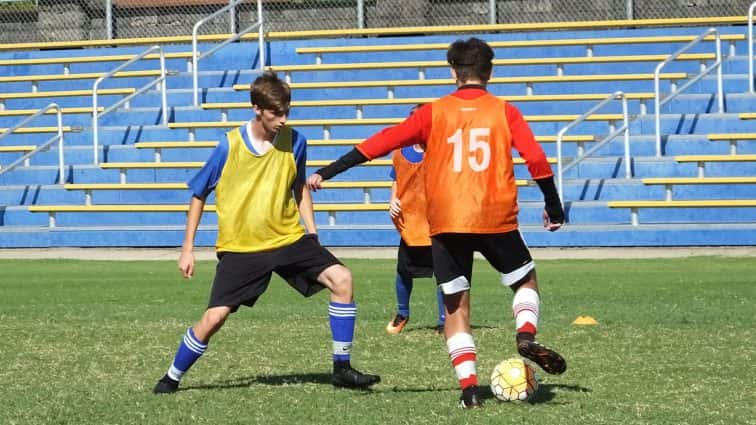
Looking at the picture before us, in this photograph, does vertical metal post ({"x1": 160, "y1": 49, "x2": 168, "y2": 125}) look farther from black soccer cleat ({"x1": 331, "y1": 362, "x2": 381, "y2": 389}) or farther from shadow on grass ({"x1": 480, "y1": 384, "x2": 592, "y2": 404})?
shadow on grass ({"x1": 480, "y1": 384, "x2": 592, "y2": 404})

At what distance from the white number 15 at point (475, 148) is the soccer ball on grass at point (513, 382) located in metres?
1.05

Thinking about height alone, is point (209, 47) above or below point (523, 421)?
above

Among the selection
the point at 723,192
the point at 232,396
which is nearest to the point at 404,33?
the point at 723,192

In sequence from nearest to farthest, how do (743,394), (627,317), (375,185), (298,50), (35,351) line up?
(743,394) < (35,351) < (627,317) < (375,185) < (298,50)

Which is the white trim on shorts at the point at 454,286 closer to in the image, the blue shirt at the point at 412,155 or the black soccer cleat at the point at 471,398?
the black soccer cleat at the point at 471,398

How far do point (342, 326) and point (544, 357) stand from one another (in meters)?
1.50

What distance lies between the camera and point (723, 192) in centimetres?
1981

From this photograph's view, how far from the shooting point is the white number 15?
7277mm

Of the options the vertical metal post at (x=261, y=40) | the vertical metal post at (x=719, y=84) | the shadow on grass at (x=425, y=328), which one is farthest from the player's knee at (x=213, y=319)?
the vertical metal post at (x=261, y=40)

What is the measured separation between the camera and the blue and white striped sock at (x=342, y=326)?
26.8ft

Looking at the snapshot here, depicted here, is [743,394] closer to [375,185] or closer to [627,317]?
[627,317]

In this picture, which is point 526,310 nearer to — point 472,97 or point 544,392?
point 544,392

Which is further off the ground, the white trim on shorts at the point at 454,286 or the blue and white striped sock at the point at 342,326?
the white trim on shorts at the point at 454,286

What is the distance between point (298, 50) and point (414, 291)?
10.8 meters
